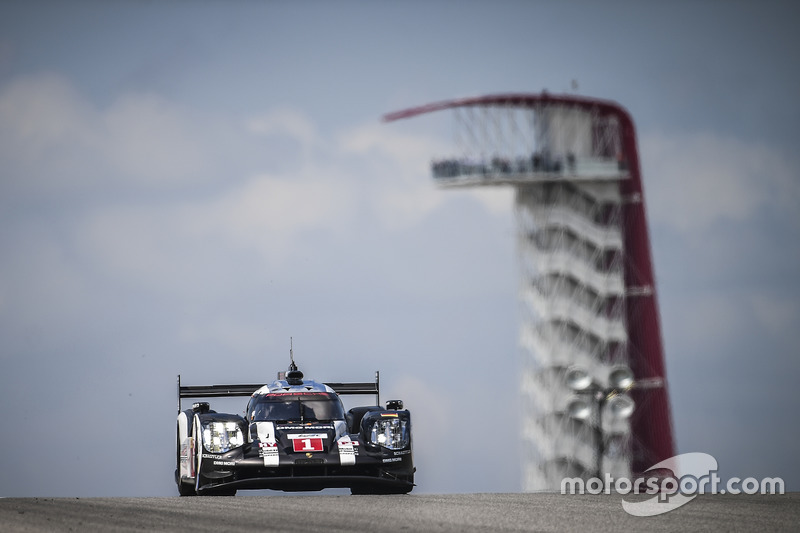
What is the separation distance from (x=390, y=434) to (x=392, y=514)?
6692mm

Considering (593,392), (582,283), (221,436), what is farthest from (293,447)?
(582,283)

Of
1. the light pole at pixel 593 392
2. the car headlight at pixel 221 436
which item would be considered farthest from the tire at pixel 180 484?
the light pole at pixel 593 392

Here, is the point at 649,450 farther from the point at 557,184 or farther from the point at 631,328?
the point at 557,184

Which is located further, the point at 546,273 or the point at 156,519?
the point at 546,273

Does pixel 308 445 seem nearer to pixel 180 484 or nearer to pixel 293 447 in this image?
pixel 293 447

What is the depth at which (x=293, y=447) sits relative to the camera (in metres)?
23.8

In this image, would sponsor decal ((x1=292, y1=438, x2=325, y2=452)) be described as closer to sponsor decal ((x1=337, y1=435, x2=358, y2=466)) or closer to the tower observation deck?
sponsor decal ((x1=337, y1=435, x2=358, y2=466))

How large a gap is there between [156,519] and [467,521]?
13.0 feet

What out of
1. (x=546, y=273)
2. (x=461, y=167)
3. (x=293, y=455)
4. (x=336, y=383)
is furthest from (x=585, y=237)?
(x=293, y=455)

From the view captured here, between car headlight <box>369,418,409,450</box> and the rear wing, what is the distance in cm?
327

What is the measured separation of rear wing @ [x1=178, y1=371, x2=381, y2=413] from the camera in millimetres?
27719

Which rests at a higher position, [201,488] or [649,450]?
[201,488]

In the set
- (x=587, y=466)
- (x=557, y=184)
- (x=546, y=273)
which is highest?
(x=557, y=184)

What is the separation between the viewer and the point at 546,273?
73.6 meters
